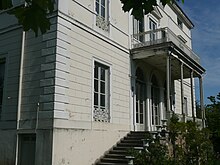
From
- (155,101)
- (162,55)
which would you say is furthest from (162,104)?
(162,55)

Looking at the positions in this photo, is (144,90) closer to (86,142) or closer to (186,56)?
(186,56)

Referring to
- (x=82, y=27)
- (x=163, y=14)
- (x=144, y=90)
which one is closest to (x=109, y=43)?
(x=82, y=27)

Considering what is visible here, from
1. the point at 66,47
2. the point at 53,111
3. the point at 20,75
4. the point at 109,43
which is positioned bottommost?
the point at 53,111

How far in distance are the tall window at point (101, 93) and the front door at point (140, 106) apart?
9.38ft

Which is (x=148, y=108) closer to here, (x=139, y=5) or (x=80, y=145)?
(x=80, y=145)

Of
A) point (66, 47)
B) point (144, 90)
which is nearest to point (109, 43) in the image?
point (66, 47)

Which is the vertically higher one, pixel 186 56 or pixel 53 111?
pixel 186 56

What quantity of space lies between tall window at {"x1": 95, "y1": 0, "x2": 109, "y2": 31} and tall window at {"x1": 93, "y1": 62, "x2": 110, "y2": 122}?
1693 millimetres

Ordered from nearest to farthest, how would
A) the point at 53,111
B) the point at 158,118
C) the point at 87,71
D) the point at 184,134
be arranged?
the point at 53,111
the point at 87,71
the point at 184,134
the point at 158,118

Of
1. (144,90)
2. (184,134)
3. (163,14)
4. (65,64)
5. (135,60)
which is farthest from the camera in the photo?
(163,14)

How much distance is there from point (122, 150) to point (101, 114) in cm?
158

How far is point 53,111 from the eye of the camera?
28.6 ft

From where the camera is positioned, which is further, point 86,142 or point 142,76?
point 142,76

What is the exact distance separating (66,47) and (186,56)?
6977 millimetres
